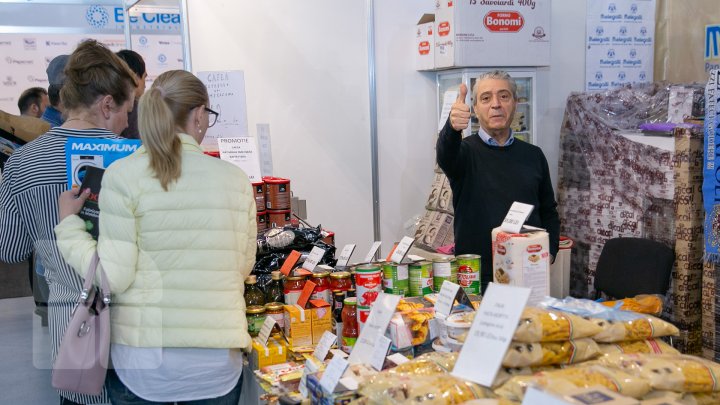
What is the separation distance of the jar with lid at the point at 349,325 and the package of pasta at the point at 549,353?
0.88 metres

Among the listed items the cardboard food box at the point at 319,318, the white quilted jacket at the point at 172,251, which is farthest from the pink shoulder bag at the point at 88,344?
the cardboard food box at the point at 319,318

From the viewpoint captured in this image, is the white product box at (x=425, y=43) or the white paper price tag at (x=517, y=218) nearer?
the white paper price tag at (x=517, y=218)

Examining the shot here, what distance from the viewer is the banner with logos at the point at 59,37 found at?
4.92m

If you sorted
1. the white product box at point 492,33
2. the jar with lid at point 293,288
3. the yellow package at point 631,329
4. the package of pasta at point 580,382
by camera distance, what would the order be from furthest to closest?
the white product box at point 492,33
the jar with lid at point 293,288
the yellow package at point 631,329
the package of pasta at point 580,382

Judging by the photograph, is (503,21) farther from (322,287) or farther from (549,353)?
(549,353)

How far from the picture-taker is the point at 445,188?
5.19m

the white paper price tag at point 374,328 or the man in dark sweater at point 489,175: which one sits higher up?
the man in dark sweater at point 489,175

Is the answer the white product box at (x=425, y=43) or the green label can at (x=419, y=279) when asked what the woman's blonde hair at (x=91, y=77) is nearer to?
the green label can at (x=419, y=279)

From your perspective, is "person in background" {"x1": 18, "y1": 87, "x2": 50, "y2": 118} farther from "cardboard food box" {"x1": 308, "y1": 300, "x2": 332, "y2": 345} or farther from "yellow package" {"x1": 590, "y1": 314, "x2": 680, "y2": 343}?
"yellow package" {"x1": 590, "y1": 314, "x2": 680, "y2": 343}

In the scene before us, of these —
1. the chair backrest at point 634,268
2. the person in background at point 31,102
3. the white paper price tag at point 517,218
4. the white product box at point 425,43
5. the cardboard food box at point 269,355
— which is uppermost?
the white product box at point 425,43

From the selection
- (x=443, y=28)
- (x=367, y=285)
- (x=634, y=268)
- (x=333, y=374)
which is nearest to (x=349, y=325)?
(x=367, y=285)

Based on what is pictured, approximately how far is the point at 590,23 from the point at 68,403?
198 inches

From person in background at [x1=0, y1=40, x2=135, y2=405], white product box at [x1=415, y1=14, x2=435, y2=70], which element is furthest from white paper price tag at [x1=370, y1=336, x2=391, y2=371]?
white product box at [x1=415, y1=14, x2=435, y2=70]

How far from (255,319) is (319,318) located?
0.25 meters
